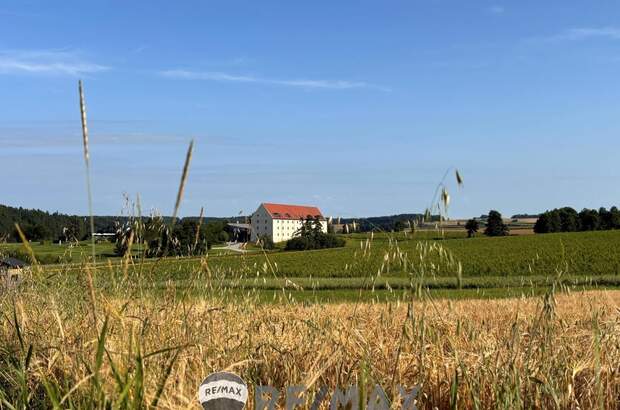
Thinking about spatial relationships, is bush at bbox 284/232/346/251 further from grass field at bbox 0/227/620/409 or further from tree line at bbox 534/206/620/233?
grass field at bbox 0/227/620/409

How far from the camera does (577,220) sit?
284ft

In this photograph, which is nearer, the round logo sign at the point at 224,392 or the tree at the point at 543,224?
the round logo sign at the point at 224,392

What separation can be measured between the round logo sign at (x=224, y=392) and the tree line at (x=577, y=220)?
8313 cm

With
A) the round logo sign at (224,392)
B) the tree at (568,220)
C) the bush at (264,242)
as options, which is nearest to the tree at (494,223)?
the bush at (264,242)

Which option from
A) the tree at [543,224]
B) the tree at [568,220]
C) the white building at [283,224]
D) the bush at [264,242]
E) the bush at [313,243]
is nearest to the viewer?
the white building at [283,224]

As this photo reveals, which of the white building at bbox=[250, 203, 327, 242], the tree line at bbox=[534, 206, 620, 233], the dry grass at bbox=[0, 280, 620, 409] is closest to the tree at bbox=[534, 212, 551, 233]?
the tree line at bbox=[534, 206, 620, 233]

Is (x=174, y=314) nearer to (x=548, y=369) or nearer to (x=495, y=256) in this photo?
(x=548, y=369)

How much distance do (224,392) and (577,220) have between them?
92.4 meters

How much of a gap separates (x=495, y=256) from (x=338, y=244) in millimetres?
19616

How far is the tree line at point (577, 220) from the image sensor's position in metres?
80.8

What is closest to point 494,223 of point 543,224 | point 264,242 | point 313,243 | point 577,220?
point 313,243

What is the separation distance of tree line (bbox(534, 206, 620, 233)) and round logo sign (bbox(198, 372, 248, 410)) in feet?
273

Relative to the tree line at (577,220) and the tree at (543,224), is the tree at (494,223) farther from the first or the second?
the tree line at (577,220)

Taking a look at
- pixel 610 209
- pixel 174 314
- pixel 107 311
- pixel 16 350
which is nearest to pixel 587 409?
pixel 107 311
